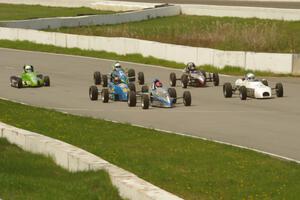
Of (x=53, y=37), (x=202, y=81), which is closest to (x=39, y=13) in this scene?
(x=53, y=37)

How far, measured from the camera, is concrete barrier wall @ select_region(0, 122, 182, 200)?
10.3 m

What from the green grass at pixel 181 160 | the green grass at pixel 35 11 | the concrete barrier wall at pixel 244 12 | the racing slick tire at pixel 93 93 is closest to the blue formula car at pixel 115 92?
the racing slick tire at pixel 93 93

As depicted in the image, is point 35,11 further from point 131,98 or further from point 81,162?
point 81,162

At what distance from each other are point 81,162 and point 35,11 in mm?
56950

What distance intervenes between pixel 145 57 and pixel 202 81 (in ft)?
30.8

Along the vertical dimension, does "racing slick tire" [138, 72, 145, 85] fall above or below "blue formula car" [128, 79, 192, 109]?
above

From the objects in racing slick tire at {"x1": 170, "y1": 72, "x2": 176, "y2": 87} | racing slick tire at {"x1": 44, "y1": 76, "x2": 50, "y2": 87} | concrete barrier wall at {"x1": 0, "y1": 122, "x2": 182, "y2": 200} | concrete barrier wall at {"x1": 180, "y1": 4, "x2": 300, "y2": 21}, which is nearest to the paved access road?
concrete barrier wall at {"x1": 180, "y1": 4, "x2": 300, "y2": 21}

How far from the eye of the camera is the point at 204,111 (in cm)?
2308

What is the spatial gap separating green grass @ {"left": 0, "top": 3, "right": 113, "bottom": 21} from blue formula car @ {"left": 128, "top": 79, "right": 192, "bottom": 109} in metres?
37.9

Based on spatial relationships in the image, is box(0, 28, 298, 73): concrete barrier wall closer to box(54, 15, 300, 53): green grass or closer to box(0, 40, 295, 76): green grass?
box(0, 40, 295, 76): green grass

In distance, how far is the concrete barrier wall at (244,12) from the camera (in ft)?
171

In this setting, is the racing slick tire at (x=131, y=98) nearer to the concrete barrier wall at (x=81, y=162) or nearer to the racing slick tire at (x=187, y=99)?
the racing slick tire at (x=187, y=99)

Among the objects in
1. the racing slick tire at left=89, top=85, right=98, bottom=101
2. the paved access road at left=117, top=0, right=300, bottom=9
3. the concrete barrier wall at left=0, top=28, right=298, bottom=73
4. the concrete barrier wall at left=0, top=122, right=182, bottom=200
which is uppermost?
the paved access road at left=117, top=0, right=300, bottom=9

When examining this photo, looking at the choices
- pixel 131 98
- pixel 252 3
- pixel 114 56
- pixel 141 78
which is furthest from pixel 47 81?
pixel 252 3
